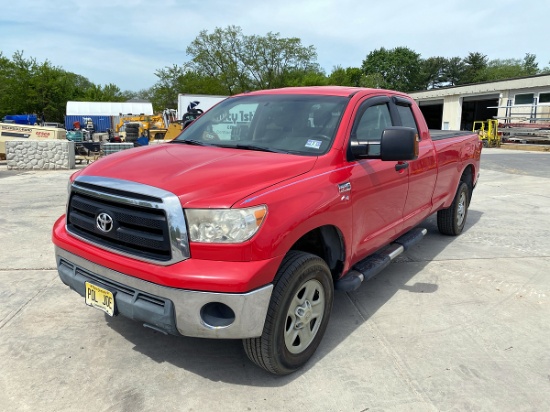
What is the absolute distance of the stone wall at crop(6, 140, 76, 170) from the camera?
44.8ft

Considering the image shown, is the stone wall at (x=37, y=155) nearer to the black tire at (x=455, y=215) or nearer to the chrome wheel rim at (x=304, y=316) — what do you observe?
the black tire at (x=455, y=215)

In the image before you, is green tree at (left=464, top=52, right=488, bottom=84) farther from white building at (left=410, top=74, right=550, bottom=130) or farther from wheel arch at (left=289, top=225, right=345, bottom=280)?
wheel arch at (left=289, top=225, right=345, bottom=280)

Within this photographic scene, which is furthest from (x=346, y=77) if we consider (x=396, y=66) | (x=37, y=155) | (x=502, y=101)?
(x=37, y=155)

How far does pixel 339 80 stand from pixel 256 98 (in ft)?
227

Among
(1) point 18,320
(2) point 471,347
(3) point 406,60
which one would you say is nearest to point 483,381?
(2) point 471,347

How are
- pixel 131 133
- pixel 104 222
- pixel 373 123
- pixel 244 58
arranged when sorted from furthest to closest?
pixel 244 58 → pixel 131 133 → pixel 373 123 → pixel 104 222

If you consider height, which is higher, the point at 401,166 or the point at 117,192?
the point at 401,166

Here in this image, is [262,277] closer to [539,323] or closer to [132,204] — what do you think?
[132,204]

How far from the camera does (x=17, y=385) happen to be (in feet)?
8.80

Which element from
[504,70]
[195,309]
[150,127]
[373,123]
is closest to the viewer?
[195,309]

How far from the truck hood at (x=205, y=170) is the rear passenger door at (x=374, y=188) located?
1.73 feet

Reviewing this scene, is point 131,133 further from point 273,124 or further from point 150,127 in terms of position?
point 273,124

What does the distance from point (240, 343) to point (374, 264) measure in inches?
50.8

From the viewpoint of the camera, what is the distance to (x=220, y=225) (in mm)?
2375
